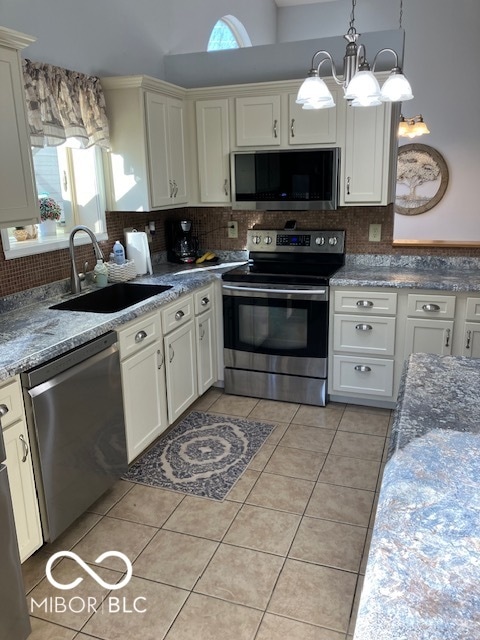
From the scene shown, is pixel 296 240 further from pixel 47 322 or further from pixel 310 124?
pixel 47 322

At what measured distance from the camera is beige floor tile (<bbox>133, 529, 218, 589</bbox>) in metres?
2.19

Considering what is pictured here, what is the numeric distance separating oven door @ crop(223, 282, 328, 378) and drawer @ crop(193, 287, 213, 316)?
12 centimetres

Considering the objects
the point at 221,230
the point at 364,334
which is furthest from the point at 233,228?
the point at 364,334

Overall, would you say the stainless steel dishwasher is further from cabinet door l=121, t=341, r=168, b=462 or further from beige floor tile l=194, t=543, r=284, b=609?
beige floor tile l=194, t=543, r=284, b=609

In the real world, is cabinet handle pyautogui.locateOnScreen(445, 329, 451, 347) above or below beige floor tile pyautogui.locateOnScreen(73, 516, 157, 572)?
above

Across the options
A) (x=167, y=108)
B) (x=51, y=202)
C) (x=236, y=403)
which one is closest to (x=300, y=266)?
(x=236, y=403)

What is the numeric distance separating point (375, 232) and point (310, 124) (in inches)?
35.6

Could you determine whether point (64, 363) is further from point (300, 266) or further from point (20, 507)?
point (300, 266)

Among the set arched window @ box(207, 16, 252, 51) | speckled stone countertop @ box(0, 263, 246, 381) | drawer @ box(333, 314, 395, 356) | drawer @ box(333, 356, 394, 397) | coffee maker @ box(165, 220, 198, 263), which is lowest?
drawer @ box(333, 356, 394, 397)

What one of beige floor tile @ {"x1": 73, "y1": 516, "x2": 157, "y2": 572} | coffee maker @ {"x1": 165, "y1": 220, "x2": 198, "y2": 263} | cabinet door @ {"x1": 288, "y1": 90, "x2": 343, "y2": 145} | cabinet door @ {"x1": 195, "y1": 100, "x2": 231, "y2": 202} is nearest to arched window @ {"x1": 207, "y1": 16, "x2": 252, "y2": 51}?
cabinet door @ {"x1": 195, "y1": 100, "x2": 231, "y2": 202}

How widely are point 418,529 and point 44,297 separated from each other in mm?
2547

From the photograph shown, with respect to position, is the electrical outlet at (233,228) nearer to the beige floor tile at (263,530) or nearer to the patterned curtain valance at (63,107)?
the patterned curtain valance at (63,107)

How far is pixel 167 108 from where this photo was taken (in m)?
3.62

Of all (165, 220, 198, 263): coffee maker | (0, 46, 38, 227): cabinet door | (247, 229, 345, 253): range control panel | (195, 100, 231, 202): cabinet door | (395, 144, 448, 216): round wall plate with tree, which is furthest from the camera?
(395, 144, 448, 216): round wall plate with tree
